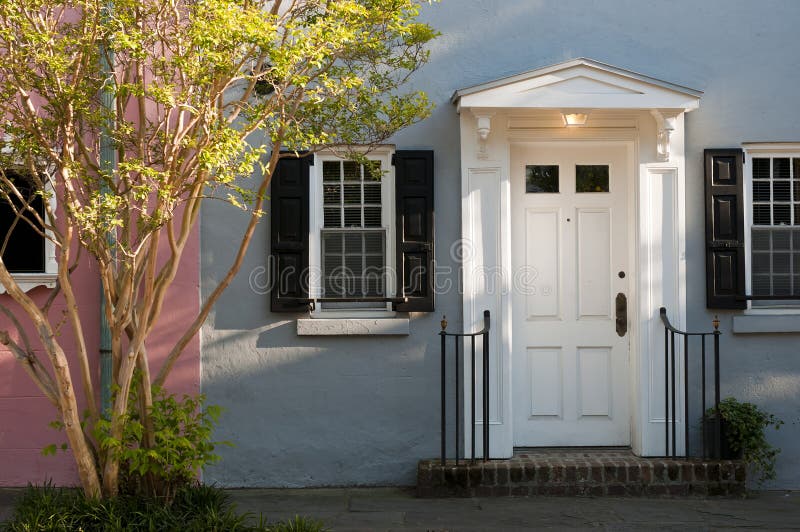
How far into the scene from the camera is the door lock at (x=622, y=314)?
24.8ft

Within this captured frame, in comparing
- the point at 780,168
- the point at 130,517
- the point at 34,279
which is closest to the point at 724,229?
the point at 780,168

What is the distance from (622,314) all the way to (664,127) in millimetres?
1553

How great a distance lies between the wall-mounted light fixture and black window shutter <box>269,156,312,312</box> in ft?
6.95

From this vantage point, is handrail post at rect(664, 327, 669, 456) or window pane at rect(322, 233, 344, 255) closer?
handrail post at rect(664, 327, 669, 456)

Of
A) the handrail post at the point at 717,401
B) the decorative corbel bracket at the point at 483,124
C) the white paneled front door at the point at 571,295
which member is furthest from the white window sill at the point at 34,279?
the handrail post at the point at 717,401

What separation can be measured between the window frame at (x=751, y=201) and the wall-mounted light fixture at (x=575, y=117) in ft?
4.35

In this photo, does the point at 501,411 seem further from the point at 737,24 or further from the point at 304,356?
the point at 737,24

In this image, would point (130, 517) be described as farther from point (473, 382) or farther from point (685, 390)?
point (685, 390)

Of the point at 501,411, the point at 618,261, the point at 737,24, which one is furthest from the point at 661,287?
the point at 737,24

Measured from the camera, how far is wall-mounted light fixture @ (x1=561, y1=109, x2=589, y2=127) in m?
7.25

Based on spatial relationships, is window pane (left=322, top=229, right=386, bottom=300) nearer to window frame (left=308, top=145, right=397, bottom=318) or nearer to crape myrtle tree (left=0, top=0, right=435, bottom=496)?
window frame (left=308, top=145, right=397, bottom=318)

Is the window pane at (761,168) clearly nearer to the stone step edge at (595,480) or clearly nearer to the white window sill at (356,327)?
the stone step edge at (595,480)

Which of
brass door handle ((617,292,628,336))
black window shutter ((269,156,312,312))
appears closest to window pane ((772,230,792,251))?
brass door handle ((617,292,628,336))

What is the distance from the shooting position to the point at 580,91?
7102 mm
